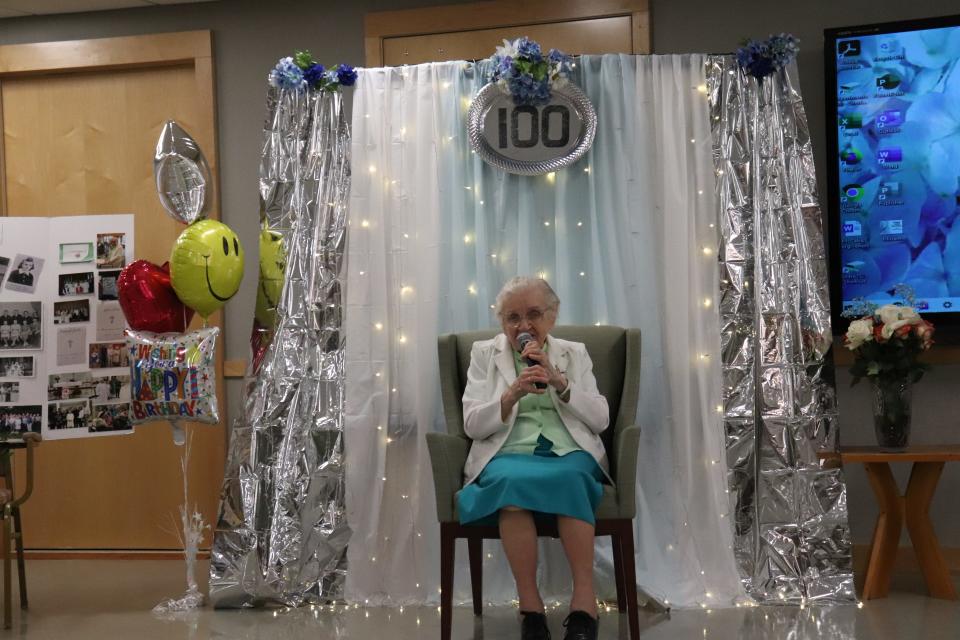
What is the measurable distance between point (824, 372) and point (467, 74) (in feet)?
5.72

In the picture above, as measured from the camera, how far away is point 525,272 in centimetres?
412

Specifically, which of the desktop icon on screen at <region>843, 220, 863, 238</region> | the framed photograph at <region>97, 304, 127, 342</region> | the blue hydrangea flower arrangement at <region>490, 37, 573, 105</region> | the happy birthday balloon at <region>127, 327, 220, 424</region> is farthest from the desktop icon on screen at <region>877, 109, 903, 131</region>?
the framed photograph at <region>97, 304, 127, 342</region>

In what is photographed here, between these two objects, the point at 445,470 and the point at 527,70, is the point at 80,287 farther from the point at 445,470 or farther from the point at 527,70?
the point at 527,70

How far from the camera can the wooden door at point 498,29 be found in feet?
15.1

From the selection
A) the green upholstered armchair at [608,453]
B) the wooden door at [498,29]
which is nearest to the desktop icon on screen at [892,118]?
the wooden door at [498,29]

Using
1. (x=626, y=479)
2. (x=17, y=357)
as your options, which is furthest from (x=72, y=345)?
(x=626, y=479)

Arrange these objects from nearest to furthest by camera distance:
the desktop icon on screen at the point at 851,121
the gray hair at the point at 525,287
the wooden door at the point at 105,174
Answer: the gray hair at the point at 525,287, the desktop icon on screen at the point at 851,121, the wooden door at the point at 105,174

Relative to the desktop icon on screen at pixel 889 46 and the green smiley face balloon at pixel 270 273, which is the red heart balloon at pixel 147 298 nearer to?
the green smiley face balloon at pixel 270 273

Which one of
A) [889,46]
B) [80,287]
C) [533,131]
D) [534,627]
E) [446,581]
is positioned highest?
[889,46]

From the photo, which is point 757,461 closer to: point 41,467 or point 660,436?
point 660,436

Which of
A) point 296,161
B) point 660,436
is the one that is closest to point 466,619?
point 660,436

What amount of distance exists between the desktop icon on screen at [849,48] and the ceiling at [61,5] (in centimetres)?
287

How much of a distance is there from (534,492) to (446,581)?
1.36ft

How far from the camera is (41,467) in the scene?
17.0 ft
